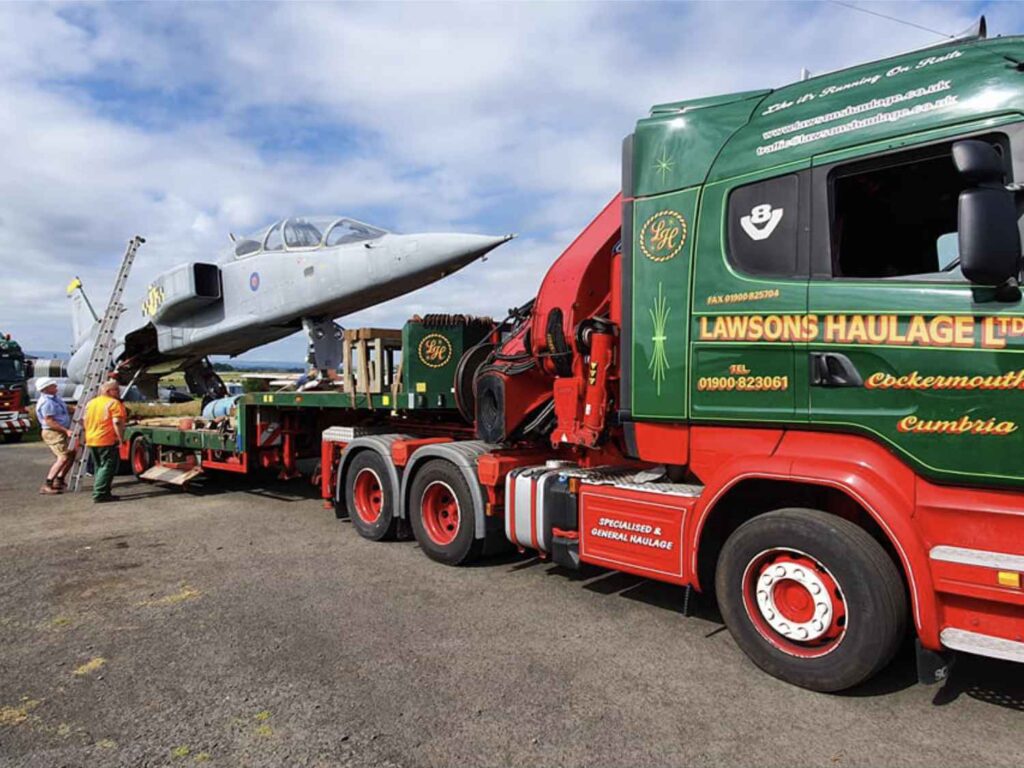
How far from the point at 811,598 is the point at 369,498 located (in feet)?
16.1

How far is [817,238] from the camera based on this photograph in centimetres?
387

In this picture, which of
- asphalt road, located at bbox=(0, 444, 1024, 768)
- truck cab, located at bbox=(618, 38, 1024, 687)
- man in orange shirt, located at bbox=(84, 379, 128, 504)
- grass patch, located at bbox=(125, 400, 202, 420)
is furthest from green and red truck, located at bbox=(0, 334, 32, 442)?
truck cab, located at bbox=(618, 38, 1024, 687)

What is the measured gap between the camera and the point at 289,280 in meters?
9.98

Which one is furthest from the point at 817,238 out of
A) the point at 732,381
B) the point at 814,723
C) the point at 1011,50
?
the point at 814,723

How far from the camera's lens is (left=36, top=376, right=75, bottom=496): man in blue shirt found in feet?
35.4

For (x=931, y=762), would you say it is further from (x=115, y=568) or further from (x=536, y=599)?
(x=115, y=568)

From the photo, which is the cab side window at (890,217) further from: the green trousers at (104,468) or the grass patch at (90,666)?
the green trousers at (104,468)

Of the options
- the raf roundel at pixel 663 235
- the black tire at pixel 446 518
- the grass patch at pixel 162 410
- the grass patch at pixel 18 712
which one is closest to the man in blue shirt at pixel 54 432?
the grass patch at pixel 162 410

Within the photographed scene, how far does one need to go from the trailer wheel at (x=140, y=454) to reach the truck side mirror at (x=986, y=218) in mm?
11372

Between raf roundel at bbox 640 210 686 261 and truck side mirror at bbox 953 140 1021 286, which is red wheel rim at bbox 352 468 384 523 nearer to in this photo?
raf roundel at bbox 640 210 686 261

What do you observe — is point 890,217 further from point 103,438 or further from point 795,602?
point 103,438

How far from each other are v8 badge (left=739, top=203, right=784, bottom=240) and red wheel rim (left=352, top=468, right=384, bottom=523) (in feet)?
15.3

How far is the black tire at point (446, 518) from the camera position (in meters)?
6.10

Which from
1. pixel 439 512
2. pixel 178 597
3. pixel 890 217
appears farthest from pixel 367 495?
pixel 890 217
